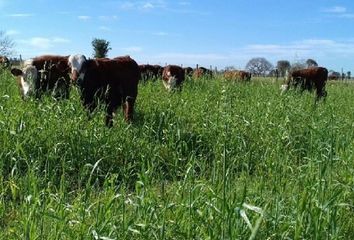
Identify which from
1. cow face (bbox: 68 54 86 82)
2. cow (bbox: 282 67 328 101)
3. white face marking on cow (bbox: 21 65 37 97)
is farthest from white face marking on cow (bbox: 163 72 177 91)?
cow face (bbox: 68 54 86 82)

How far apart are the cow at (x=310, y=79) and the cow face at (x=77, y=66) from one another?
873 centimetres

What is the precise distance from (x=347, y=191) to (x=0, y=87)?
26.2ft

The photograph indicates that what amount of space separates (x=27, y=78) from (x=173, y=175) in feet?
18.4

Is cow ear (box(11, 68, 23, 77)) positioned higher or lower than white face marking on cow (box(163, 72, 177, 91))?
higher

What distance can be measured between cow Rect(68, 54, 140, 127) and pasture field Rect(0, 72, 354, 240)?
0.50 meters

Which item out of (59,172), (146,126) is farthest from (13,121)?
(146,126)

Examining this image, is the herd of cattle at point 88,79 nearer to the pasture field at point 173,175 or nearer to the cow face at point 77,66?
the cow face at point 77,66

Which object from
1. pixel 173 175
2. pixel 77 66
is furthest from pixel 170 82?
pixel 173 175

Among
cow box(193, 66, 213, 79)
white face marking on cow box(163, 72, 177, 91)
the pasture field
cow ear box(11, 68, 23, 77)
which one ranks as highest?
cow box(193, 66, 213, 79)

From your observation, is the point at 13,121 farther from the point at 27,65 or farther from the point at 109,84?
the point at 27,65

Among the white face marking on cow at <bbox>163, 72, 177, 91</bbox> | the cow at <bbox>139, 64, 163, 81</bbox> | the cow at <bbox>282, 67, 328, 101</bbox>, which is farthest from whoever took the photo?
the cow at <bbox>139, 64, 163, 81</bbox>

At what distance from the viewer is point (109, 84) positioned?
9.21 m

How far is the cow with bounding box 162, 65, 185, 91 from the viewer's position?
16203 mm

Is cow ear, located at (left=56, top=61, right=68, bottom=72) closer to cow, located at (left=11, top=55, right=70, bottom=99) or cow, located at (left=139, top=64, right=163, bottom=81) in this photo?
cow, located at (left=11, top=55, right=70, bottom=99)
